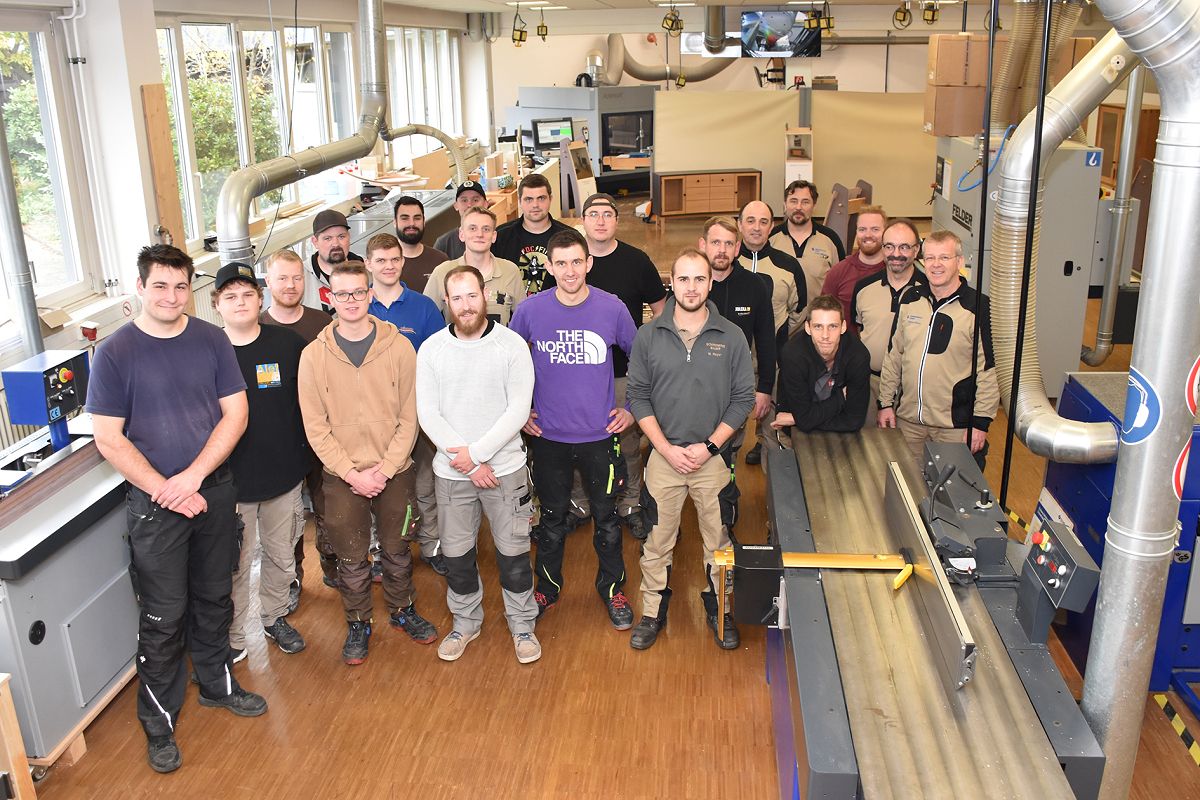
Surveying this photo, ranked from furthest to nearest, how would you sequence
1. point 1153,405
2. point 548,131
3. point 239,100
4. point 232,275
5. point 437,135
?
point 548,131 < point 437,135 < point 239,100 < point 232,275 < point 1153,405

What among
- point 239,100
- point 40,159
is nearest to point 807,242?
point 40,159

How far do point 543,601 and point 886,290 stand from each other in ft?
6.81

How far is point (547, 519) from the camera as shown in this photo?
4105mm

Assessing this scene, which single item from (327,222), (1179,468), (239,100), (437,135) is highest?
(239,100)

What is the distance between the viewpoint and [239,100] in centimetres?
833

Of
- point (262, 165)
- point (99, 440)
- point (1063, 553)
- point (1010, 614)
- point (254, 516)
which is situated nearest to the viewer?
point (1063, 553)

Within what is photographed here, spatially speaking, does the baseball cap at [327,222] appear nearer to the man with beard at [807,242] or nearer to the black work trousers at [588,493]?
the black work trousers at [588,493]

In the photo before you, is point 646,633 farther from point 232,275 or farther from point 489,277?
point 232,275

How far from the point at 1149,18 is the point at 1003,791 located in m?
1.73

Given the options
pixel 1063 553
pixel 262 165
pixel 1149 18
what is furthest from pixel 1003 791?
pixel 262 165

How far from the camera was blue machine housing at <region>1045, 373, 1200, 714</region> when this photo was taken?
352 centimetres

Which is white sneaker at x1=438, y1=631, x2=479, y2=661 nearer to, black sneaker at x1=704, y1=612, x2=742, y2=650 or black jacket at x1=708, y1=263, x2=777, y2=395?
black sneaker at x1=704, y1=612, x2=742, y2=650

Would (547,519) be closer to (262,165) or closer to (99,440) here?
(99,440)

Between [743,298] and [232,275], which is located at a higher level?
[232,275]
